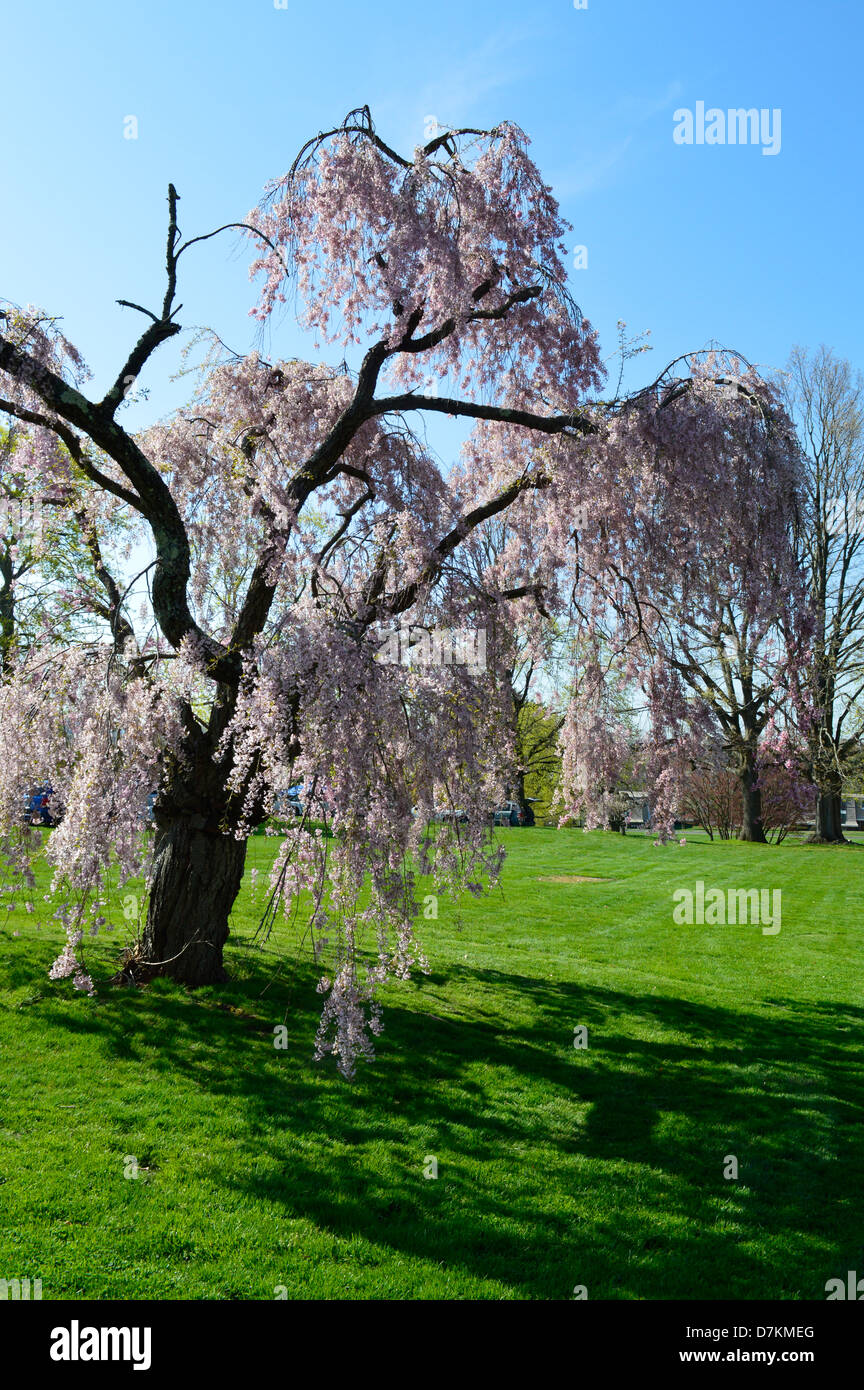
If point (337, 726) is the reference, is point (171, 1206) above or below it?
below

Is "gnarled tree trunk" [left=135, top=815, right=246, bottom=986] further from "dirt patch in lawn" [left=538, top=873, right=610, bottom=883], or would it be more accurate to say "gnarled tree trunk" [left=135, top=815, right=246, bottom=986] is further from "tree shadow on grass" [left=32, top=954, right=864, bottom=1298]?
"dirt patch in lawn" [left=538, top=873, right=610, bottom=883]

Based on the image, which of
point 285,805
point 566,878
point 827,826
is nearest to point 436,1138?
point 285,805

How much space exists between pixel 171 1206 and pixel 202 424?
313 inches

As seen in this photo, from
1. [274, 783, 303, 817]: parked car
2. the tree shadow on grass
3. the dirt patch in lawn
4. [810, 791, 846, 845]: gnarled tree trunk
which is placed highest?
[274, 783, 303, 817]: parked car

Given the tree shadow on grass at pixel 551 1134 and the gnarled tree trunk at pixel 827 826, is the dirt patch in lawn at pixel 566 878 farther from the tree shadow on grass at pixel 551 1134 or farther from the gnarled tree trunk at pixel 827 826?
the gnarled tree trunk at pixel 827 826

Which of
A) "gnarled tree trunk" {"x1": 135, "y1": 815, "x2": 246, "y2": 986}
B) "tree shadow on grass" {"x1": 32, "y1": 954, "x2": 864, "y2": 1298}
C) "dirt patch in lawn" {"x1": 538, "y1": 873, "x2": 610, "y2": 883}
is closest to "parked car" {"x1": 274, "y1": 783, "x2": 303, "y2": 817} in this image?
"tree shadow on grass" {"x1": 32, "y1": 954, "x2": 864, "y2": 1298}

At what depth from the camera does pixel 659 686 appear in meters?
9.45

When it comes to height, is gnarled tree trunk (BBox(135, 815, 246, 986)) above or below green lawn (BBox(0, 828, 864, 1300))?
above

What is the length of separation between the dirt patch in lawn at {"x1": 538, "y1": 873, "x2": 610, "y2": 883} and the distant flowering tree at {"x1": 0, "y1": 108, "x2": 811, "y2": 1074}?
10.6 m

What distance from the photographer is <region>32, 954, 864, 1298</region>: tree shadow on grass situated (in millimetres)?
5023

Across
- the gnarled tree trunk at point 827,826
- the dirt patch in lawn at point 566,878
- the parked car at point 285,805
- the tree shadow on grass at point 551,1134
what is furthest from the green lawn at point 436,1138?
the gnarled tree trunk at point 827,826
